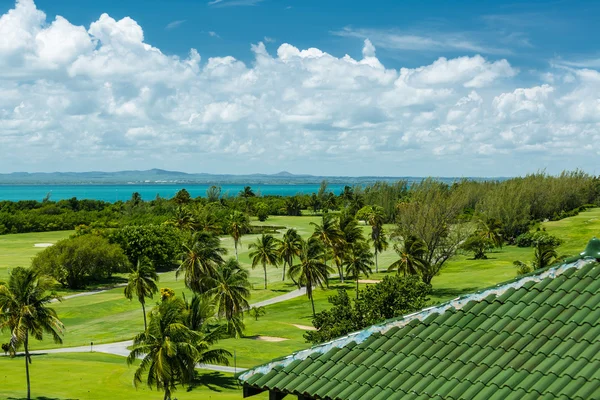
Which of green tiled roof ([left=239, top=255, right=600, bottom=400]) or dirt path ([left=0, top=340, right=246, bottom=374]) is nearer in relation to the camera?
green tiled roof ([left=239, top=255, right=600, bottom=400])

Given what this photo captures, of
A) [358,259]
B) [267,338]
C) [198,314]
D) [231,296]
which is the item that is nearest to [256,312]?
[231,296]

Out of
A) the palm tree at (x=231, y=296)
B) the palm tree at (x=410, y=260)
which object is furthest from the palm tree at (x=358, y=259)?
the palm tree at (x=231, y=296)

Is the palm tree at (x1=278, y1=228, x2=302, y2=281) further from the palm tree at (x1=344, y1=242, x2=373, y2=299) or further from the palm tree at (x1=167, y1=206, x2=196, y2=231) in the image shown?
the palm tree at (x1=167, y1=206, x2=196, y2=231)

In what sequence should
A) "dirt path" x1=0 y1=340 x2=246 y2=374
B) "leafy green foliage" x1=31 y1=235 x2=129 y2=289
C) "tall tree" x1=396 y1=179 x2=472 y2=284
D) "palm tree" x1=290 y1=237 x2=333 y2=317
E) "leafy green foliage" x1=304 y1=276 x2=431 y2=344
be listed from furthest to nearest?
"leafy green foliage" x1=31 y1=235 x2=129 y2=289 → "tall tree" x1=396 y1=179 x2=472 y2=284 → "palm tree" x1=290 y1=237 x2=333 y2=317 → "dirt path" x1=0 y1=340 x2=246 y2=374 → "leafy green foliage" x1=304 y1=276 x2=431 y2=344

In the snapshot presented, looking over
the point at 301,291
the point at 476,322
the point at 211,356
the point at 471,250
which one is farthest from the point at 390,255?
the point at 476,322

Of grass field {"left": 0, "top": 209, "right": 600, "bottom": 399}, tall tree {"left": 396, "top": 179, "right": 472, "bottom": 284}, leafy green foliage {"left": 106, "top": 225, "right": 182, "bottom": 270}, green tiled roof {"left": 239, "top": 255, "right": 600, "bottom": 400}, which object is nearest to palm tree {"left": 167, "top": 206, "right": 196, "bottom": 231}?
leafy green foliage {"left": 106, "top": 225, "right": 182, "bottom": 270}

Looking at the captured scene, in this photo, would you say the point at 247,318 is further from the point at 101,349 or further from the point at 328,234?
the point at 328,234
